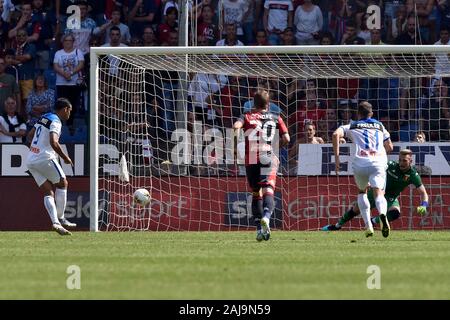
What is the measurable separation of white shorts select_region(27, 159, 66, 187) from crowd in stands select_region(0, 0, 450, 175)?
13.7 feet

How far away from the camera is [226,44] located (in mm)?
26625

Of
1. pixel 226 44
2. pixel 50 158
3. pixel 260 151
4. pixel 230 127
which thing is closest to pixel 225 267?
pixel 260 151

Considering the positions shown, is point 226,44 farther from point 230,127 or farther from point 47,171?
point 47,171

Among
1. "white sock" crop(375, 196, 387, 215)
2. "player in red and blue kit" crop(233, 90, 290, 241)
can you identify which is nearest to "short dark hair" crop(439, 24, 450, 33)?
"white sock" crop(375, 196, 387, 215)

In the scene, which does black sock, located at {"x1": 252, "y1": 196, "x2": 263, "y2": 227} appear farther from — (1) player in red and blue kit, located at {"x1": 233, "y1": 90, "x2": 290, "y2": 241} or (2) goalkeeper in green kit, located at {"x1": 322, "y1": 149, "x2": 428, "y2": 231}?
(2) goalkeeper in green kit, located at {"x1": 322, "y1": 149, "x2": 428, "y2": 231}

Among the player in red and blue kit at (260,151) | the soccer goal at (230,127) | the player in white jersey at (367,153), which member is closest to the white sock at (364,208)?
the player in white jersey at (367,153)

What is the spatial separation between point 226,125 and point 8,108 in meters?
5.24

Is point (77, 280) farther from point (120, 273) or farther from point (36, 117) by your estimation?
point (36, 117)

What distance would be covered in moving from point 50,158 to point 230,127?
5.42m

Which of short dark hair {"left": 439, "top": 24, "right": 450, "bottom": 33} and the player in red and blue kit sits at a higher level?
short dark hair {"left": 439, "top": 24, "right": 450, "bottom": 33}

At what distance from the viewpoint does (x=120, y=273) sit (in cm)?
1140

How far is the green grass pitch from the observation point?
31.9 feet

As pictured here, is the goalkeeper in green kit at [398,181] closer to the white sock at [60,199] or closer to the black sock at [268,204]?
the black sock at [268,204]
